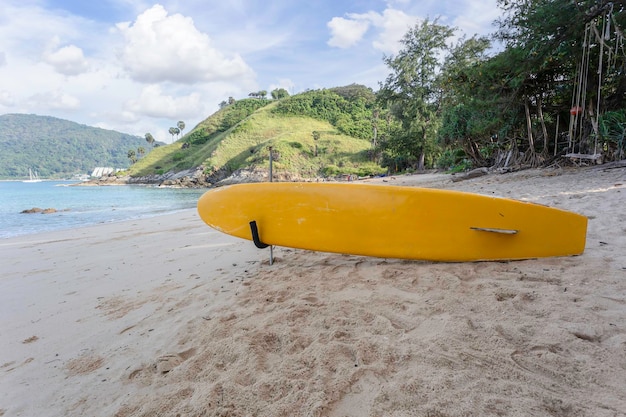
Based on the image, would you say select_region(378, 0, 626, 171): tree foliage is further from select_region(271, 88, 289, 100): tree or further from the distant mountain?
the distant mountain

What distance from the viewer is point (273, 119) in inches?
2373

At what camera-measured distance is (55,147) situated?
442ft

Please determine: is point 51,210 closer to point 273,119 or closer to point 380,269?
point 380,269

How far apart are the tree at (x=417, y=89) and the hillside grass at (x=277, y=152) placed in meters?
10.4

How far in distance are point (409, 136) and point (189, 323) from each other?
22.5 meters

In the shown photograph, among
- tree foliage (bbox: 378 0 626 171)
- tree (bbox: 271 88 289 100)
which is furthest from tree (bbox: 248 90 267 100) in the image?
tree foliage (bbox: 378 0 626 171)

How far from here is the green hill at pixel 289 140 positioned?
43188 mm

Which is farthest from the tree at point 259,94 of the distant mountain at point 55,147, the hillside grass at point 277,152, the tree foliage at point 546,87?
the tree foliage at point 546,87

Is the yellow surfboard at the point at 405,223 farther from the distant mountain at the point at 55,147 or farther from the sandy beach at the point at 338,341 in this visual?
the distant mountain at the point at 55,147

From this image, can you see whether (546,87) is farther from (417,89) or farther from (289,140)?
(289,140)

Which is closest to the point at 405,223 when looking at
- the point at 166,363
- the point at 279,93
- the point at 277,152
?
the point at 166,363

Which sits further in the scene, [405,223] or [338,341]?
[405,223]

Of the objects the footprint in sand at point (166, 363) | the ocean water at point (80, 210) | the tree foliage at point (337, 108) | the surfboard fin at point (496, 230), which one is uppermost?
the tree foliage at point (337, 108)

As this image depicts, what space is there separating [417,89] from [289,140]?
2862cm
